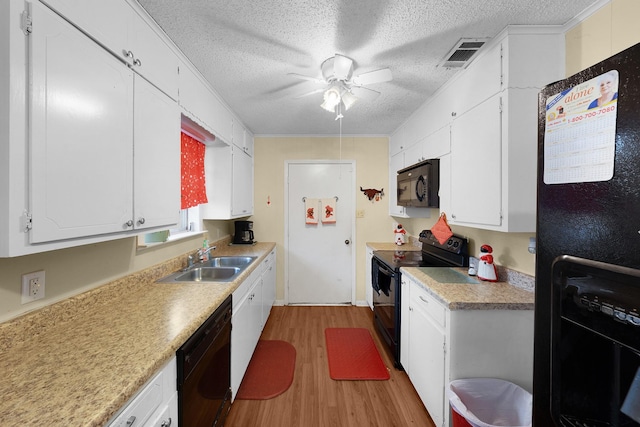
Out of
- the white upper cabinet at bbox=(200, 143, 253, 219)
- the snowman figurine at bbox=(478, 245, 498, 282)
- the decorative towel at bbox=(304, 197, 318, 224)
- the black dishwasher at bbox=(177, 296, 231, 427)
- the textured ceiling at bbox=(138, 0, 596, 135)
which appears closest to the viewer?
the black dishwasher at bbox=(177, 296, 231, 427)

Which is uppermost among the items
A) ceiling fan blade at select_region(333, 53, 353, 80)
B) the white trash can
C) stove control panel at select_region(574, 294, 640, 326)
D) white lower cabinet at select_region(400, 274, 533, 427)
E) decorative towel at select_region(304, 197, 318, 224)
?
ceiling fan blade at select_region(333, 53, 353, 80)

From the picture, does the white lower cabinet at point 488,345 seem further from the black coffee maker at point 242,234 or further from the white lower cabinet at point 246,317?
the black coffee maker at point 242,234

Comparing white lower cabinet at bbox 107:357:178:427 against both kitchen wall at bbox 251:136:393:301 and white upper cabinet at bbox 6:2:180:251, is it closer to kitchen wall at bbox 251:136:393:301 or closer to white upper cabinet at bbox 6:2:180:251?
white upper cabinet at bbox 6:2:180:251

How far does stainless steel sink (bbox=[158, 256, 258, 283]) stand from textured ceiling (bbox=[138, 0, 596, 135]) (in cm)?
155

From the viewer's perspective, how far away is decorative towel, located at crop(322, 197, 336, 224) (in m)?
3.55

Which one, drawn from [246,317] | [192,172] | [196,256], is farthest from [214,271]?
[192,172]

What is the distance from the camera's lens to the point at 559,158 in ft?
2.38

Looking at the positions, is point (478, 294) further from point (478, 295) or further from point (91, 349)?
point (91, 349)

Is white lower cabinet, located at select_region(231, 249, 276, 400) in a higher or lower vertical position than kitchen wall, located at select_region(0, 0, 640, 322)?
lower

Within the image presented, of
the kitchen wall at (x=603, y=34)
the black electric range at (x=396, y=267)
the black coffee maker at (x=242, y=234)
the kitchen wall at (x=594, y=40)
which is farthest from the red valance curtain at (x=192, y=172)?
the kitchen wall at (x=603, y=34)

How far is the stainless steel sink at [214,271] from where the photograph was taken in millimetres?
1977

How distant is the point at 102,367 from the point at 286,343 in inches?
78.6

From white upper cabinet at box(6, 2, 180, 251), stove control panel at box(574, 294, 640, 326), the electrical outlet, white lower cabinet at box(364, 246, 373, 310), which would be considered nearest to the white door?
white lower cabinet at box(364, 246, 373, 310)

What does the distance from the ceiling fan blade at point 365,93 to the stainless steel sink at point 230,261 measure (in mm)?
1830
